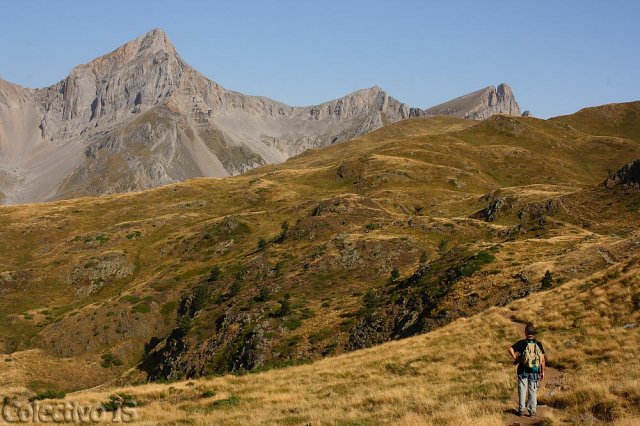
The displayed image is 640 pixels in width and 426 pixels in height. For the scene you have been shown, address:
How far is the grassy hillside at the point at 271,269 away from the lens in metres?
44.5

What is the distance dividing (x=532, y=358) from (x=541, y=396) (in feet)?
7.89

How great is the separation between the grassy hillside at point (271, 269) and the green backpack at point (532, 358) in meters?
20.5

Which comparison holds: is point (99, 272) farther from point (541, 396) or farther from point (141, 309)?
point (541, 396)

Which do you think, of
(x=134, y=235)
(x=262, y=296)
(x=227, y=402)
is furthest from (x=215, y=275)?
(x=227, y=402)

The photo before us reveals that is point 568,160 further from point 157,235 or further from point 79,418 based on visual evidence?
point 79,418

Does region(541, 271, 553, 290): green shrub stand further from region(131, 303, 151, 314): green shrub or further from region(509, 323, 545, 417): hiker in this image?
region(131, 303, 151, 314): green shrub

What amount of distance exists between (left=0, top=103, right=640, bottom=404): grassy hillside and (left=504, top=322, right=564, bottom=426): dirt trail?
1593cm

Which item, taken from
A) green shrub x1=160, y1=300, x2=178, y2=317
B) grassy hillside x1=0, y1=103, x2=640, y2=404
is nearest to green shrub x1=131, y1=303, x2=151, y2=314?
grassy hillside x1=0, y1=103, x2=640, y2=404

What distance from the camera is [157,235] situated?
116125 mm

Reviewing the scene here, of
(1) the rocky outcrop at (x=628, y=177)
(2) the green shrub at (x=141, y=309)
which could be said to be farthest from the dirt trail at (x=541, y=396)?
(2) the green shrub at (x=141, y=309)

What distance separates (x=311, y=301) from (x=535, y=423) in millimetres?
41204

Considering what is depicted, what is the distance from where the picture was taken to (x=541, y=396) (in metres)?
17.7

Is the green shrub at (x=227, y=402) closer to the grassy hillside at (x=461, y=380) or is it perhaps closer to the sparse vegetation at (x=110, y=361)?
the grassy hillside at (x=461, y=380)

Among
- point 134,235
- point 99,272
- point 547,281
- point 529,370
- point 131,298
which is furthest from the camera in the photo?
point 134,235
